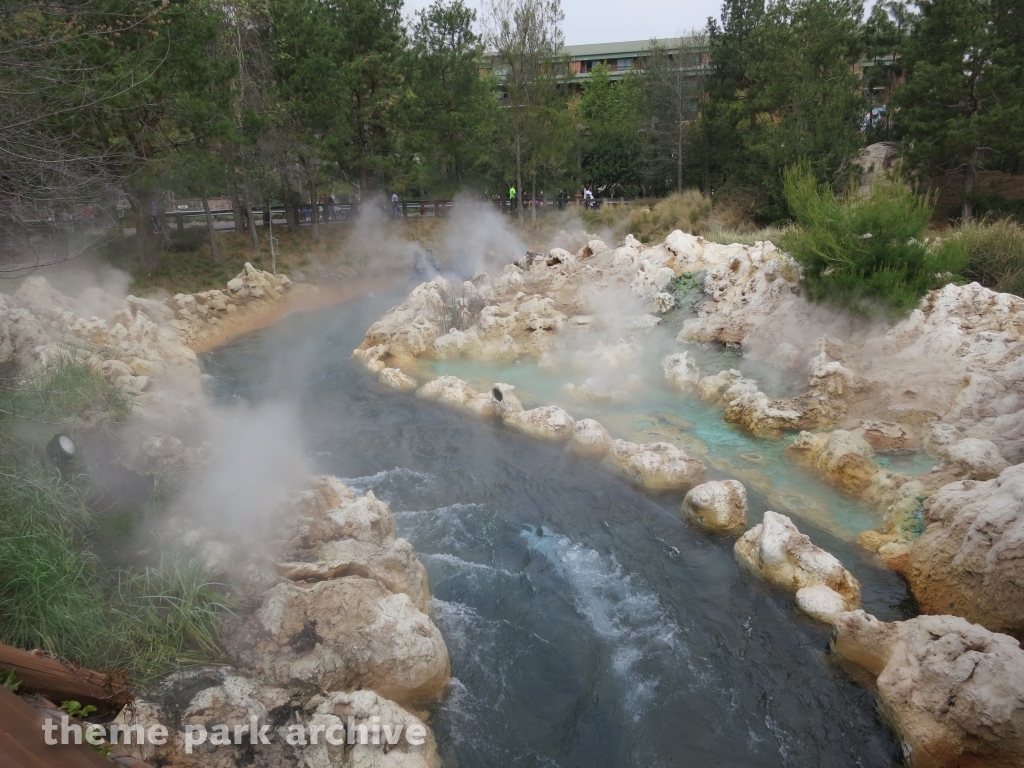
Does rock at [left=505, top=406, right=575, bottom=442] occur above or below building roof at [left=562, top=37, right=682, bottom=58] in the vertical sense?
below

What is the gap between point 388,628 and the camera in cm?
461

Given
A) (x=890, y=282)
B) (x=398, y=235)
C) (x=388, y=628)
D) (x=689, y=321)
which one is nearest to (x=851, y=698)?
(x=388, y=628)

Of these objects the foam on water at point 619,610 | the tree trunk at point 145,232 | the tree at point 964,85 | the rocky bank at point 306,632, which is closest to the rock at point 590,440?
the foam on water at point 619,610

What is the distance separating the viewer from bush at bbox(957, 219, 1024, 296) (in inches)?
407

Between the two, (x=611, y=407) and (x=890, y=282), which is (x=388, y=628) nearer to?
(x=611, y=407)

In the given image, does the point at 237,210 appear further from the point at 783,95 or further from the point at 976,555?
the point at 976,555

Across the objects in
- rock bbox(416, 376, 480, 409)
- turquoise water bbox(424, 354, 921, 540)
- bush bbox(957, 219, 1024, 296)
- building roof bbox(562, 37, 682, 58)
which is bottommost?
turquoise water bbox(424, 354, 921, 540)

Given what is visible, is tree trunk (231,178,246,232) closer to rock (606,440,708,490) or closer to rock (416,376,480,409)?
rock (416,376,480,409)

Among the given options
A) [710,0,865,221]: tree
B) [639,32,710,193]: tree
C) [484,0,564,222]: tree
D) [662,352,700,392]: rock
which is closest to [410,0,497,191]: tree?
[484,0,564,222]: tree

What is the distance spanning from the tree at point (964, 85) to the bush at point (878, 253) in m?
6.96

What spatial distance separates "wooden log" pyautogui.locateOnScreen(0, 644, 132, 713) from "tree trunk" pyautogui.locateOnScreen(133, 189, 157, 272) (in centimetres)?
1420

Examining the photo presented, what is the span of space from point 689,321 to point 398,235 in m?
14.2

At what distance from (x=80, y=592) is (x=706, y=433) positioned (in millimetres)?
7222

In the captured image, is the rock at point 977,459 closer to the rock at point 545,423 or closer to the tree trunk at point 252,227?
the rock at point 545,423
